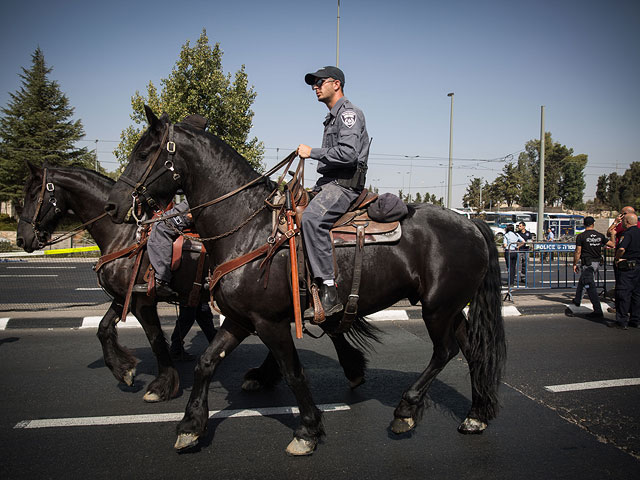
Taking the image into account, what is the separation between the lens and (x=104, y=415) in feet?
14.3

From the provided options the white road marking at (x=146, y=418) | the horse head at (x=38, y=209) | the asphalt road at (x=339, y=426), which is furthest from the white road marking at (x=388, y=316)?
the horse head at (x=38, y=209)

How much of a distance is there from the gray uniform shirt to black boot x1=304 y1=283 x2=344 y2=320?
95 centimetres

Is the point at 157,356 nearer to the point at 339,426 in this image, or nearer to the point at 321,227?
the point at 339,426

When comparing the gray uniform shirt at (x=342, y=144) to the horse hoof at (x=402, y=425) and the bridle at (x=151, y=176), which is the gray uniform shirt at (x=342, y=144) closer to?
the bridle at (x=151, y=176)

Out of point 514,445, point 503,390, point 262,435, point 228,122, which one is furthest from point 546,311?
point 228,122

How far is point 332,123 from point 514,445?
3066mm

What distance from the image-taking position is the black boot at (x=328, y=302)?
3654 millimetres

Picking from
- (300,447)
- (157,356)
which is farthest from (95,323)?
(300,447)

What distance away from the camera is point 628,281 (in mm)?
8547

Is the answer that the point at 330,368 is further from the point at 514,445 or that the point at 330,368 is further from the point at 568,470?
the point at 568,470

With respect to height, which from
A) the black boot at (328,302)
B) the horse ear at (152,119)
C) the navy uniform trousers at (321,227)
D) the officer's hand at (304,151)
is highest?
the horse ear at (152,119)

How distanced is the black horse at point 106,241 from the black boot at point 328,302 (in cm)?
198

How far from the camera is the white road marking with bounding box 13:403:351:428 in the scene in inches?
162

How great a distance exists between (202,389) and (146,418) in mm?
1051
